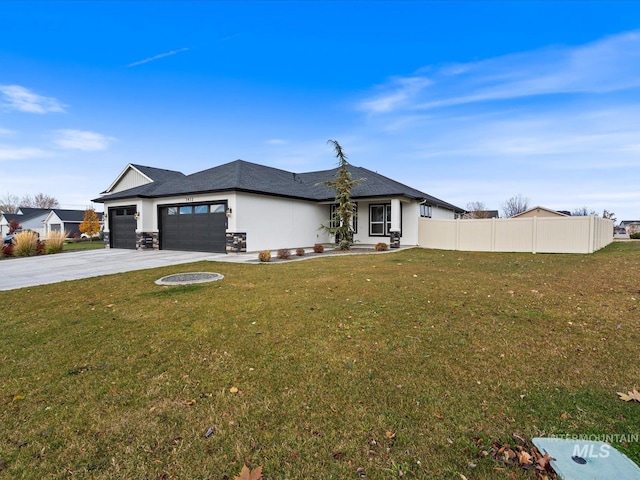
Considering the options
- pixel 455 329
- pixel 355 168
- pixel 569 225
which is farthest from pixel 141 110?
pixel 569 225

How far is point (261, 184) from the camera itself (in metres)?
17.1

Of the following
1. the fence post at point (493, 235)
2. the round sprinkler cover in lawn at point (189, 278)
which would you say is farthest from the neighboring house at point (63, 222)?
the fence post at point (493, 235)

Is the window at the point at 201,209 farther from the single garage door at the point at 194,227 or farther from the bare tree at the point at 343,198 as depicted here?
the bare tree at the point at 343,198

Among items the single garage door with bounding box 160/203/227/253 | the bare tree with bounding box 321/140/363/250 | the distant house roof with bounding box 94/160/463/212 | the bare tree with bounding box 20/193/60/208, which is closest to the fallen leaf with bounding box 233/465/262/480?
the distant house roof with bounding box 94/160/463/212

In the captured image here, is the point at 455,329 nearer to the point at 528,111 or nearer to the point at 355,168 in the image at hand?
the point at 528,111

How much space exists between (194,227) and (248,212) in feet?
11.4

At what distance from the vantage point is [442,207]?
2298cm

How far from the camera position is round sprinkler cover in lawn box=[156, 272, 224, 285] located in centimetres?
797

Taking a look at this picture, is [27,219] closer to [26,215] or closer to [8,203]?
[26,215]

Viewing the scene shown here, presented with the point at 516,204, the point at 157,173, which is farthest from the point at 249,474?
the point at 516,204

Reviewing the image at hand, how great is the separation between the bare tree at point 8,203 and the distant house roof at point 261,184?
69.2m

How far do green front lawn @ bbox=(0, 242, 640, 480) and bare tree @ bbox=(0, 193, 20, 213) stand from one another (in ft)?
284

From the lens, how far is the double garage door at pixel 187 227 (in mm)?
15953

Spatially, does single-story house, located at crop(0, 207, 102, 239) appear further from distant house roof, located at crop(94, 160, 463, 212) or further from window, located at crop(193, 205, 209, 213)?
window, located at crop(193, 205, 209, 213)
